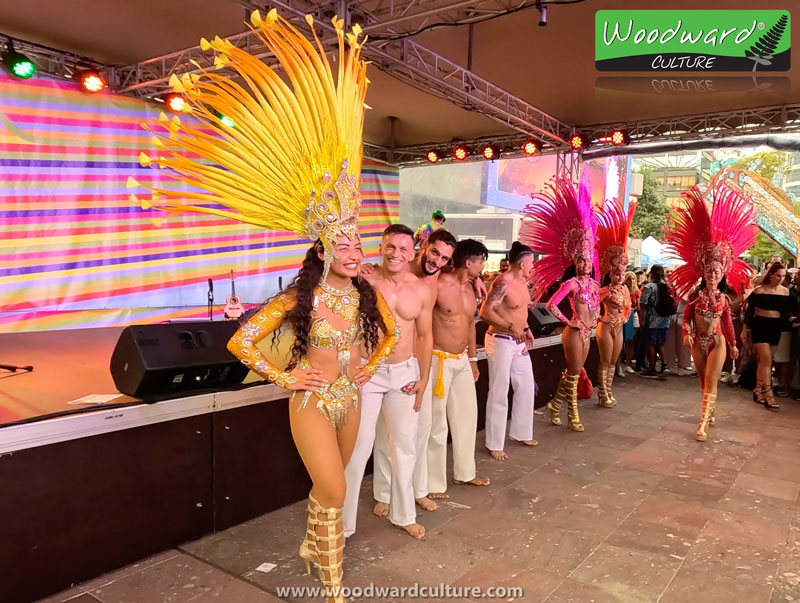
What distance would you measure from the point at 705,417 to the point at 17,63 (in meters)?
8.02

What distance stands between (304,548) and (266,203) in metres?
1.64

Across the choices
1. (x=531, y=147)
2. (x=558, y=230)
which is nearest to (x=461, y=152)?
(x=531, y=147)

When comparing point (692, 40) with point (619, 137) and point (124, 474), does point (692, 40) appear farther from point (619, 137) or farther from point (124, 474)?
point (124, 474)

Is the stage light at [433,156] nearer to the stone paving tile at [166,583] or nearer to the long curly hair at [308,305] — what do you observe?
the long curly hair at [308,305]

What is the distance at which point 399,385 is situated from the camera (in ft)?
10.1

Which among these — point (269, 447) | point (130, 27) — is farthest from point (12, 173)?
point (269, 447)

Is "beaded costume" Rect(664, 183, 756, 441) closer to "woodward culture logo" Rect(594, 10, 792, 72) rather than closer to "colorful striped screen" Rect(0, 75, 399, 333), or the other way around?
"woodward culture logo" Rect(594, 10, 792, 72)

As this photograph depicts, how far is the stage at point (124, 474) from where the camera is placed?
96.3 inches

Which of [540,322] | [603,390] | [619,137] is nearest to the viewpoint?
[540,322]

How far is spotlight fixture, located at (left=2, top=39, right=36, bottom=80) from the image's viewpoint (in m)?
6.16

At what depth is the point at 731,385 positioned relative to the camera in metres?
7.80

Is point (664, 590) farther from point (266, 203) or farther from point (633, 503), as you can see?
point (266, 203)

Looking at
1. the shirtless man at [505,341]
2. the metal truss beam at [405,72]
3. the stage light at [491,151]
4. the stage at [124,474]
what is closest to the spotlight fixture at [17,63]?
the metal truss beam at [405,72]

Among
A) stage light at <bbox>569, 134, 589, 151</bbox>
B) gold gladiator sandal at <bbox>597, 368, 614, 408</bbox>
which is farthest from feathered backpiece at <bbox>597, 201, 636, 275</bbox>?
stage light at <bbox>569, 134, 589, 151</bbox>
